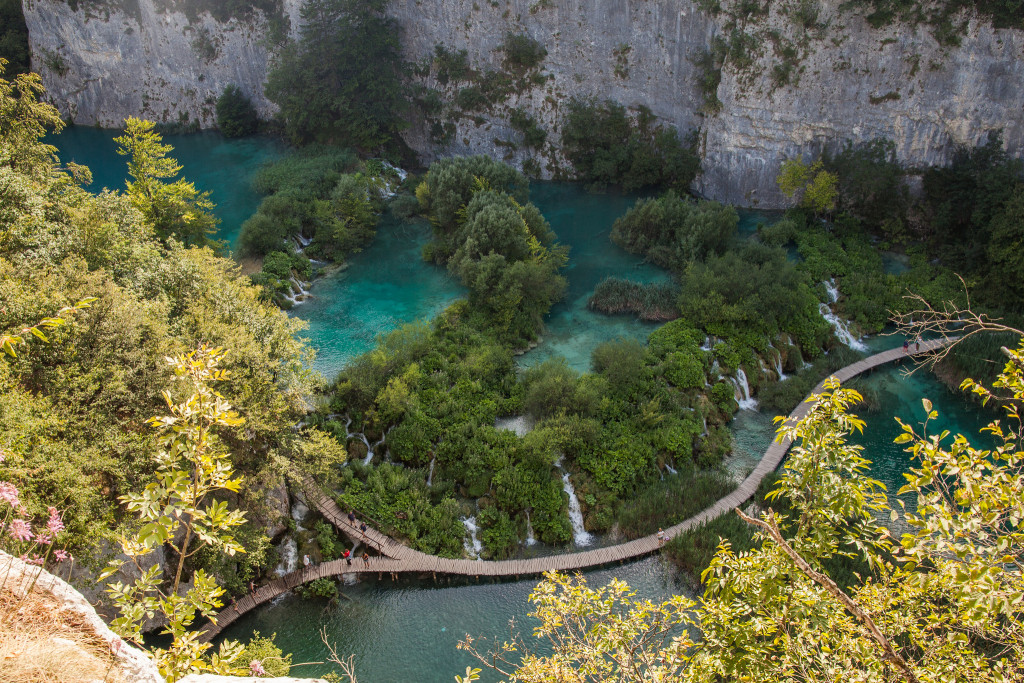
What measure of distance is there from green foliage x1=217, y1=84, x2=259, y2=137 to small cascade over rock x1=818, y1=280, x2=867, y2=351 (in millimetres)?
41853

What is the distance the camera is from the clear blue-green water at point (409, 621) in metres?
15.9

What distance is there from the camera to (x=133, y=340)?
1535cm

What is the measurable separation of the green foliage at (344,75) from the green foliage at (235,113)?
6.98 m

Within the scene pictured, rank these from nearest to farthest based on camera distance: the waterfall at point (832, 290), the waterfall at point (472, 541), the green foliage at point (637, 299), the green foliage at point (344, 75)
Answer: the waterfall at point (472, 541) < the green foliage at point (637, 299) < the waterfall at point (832, 290) < the green foliage at point (344, 75)

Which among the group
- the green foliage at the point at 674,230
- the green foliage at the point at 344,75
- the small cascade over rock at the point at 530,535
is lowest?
the small cascade over rock at the point at 530,535

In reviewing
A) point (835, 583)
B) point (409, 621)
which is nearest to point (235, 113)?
point (409, 621)

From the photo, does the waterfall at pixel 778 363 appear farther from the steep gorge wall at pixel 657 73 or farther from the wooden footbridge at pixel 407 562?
the steep gorge wall at pixel 657 73

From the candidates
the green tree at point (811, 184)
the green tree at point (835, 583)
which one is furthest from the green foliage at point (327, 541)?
the green tree at point (811, 184)

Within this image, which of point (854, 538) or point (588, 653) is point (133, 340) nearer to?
point (588, 653)

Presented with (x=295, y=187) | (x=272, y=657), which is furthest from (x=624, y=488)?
(x=295, y=187)

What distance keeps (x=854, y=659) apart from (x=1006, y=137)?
105 ft

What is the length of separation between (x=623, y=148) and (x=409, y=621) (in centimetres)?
3121

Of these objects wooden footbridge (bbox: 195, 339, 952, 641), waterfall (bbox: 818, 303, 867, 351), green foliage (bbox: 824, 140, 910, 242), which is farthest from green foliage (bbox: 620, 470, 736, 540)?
green foliage (bbox: 824, 140, 910, 242)

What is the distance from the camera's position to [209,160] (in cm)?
4503
